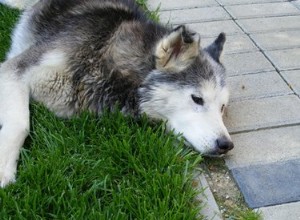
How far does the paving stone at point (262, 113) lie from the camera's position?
3403mm

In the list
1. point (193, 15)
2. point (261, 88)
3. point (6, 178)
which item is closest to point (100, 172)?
point (6, 178)

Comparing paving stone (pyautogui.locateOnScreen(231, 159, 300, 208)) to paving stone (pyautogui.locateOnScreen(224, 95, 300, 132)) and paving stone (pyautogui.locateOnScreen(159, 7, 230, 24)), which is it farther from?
paving stone (pyautogui.locateOnScreen(159, 7, 230, 24))

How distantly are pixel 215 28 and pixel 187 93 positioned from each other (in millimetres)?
1938

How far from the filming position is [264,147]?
3.17 meters

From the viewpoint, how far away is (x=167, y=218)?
241 centimetres

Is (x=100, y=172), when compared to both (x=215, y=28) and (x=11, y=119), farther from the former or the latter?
(x=215, y=28)

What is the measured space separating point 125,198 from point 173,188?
28 centimetres

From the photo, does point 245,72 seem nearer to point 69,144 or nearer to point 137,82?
point 137,82

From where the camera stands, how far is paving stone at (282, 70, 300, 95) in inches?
151

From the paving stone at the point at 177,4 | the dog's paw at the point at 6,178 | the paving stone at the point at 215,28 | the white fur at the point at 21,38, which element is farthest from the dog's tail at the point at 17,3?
the dog's paw at the point at 6,178

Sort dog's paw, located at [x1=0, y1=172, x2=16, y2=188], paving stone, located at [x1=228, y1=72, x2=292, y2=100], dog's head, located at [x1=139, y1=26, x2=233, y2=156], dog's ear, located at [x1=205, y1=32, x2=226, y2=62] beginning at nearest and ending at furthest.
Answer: dog's paw, located at [x1=0, y1=172, x2=16, y2=188]
dog's head, located at [x1=139, y1=26, x2=233, y2=156]
dog's ear, located at [x1=205, y1=32, x2=226, y2=62]
paving stone, located at [x1=228, y1=72, x2=292, y2=100]

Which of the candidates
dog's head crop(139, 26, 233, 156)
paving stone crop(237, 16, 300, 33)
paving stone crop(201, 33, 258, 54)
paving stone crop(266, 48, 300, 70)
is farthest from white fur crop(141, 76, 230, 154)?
paving stone crop(237, 16, 300, 33)

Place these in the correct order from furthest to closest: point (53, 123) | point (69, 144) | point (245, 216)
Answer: point (53, 123)
point (69, 144)
point (245, 216)

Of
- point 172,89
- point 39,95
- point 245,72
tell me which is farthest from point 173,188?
point 245,72
